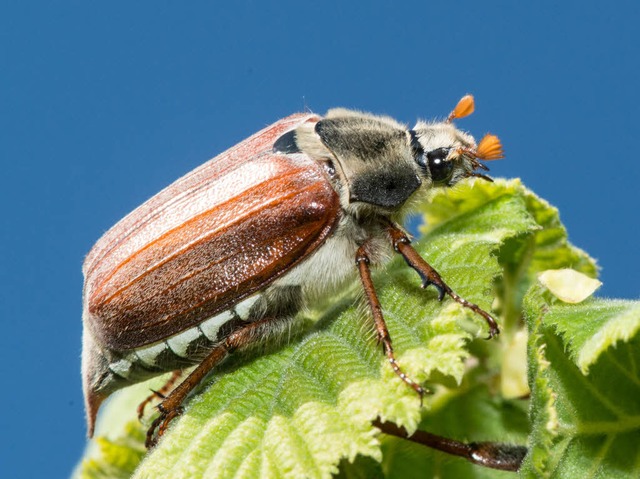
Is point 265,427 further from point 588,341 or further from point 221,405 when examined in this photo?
point 588,341

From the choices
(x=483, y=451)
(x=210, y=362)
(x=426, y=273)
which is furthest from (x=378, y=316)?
(x=210, y=362)

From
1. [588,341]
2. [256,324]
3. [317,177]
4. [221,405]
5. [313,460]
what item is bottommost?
[313,460]

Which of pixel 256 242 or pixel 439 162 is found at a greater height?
pixel 439 162

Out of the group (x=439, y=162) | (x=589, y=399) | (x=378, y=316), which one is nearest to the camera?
(x=589, y=399)

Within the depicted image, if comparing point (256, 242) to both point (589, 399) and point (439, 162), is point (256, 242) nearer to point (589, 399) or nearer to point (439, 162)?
Answer: point (439, 162)

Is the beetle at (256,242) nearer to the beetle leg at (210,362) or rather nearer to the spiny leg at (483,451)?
the beetle leg at (210,362)

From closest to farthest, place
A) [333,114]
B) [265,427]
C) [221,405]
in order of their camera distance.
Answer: [265,427], [221,405], [333,114]

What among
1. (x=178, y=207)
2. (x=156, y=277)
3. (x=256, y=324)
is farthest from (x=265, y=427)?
(x=178, y=207)
